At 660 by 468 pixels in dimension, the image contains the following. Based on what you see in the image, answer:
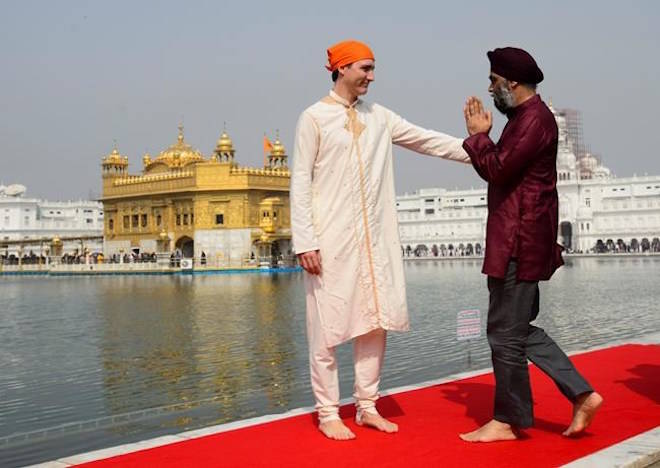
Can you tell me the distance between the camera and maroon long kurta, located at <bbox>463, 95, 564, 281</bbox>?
385 cm

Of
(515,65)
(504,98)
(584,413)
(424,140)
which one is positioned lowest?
(584,413)

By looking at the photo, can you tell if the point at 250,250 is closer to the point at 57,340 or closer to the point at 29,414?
the point at 57,340

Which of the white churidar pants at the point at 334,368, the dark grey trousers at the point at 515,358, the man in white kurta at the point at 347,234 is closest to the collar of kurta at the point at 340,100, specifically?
the man in white kurta at the point at 347,234

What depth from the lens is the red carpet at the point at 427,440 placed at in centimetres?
354

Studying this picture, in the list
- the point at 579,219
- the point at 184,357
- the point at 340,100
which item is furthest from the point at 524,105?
the point at 579,219

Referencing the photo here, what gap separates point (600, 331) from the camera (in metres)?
11.7

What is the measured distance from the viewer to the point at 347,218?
4.23 metres

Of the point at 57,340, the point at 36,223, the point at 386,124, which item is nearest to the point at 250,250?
the point at 57,340

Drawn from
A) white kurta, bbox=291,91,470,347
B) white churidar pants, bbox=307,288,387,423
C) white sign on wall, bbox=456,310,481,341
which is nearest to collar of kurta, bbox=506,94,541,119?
white kurta, bbox=291,91,470,347

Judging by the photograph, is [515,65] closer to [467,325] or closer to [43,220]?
[467,325]

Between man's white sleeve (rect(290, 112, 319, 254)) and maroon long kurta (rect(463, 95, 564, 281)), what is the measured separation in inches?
31.7

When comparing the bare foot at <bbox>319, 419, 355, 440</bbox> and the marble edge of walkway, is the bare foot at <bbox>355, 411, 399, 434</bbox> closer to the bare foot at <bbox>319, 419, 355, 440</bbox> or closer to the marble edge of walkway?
the bare foot at <bbox>319, 419, 355, 440</bbox>

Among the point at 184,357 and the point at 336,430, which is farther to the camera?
the point at 184,357

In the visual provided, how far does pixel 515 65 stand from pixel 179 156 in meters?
50.2
